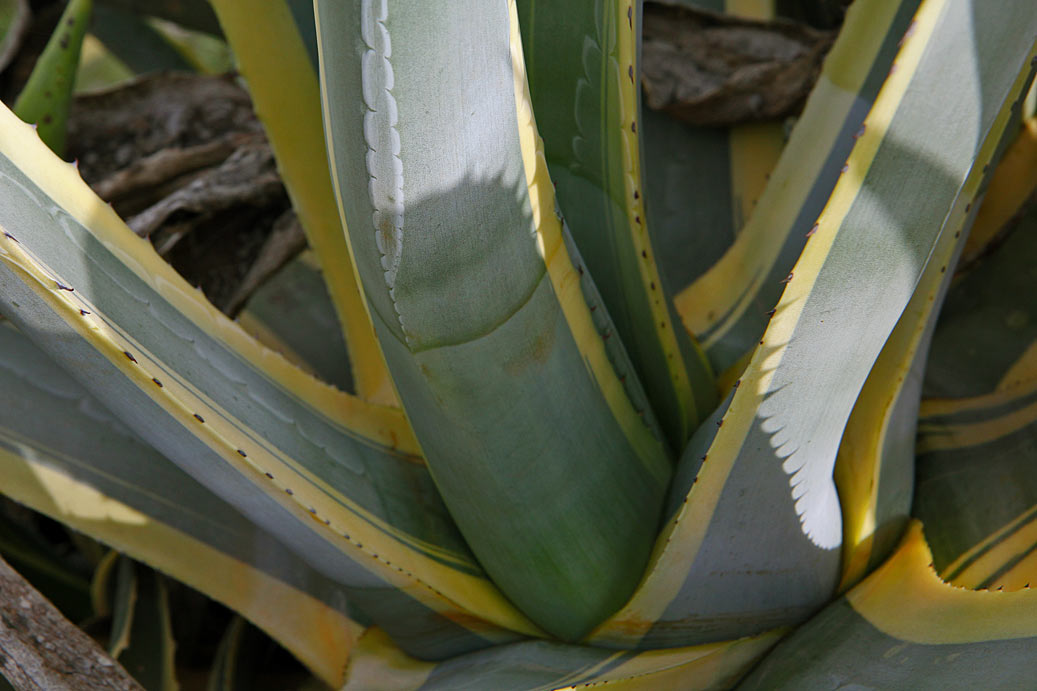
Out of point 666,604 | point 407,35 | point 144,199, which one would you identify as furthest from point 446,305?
point 144,199

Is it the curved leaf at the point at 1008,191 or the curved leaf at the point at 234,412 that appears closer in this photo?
the curved leaf at the point at 234,412

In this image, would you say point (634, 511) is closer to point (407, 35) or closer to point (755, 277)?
point (755, 277)

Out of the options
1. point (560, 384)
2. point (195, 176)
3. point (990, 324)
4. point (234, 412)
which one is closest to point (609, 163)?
point (560, 384)

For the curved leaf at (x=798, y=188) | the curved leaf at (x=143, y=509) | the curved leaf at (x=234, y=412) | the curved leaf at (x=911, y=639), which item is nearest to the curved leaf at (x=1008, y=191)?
the curved leaf at (x=798, y=188)

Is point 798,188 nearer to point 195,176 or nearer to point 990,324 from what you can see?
point 990,324

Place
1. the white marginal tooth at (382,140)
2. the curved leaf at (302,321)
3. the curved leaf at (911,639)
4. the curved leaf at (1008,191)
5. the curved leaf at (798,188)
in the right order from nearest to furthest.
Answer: the white marginal tooth at (382,140) < the curved leaf at (911,639) < the curved leaf at (798,188) < the curved leaf at (1008,191) < the curved leaf at (302,321)

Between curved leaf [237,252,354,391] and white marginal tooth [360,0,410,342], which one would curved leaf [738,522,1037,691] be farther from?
curved leaf [237,252,354,391]

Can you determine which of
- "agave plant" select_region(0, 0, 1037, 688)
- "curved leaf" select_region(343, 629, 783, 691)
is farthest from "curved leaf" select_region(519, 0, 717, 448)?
"curved leaf" select_region(343, 629, 783, 691)

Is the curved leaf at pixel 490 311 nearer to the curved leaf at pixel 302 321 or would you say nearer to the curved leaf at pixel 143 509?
the curved leaf at pixel 143 509
